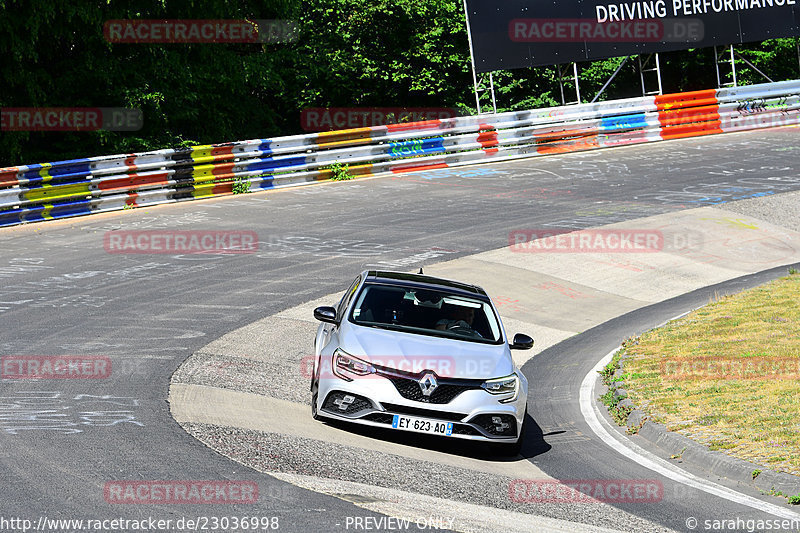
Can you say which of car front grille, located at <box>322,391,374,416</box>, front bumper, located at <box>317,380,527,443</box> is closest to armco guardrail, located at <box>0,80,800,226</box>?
car front grille, located at <box>322,391,374,416</box>

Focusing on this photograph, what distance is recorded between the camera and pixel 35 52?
24297 mm

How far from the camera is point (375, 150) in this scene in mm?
26797

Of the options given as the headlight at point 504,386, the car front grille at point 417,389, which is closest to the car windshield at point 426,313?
the headlight at point 504,386

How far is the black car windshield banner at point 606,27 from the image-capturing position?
30.5 m

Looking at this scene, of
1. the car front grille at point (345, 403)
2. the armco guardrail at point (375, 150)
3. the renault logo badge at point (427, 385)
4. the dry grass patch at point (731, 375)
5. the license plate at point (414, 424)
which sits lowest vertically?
the dry grass patch at point (731, 375)

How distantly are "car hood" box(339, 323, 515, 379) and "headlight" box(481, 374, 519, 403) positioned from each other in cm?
6

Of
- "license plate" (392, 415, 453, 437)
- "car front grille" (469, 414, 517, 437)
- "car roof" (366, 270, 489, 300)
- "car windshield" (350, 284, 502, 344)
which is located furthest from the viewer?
"car roof" (366, 270, 489, 300)

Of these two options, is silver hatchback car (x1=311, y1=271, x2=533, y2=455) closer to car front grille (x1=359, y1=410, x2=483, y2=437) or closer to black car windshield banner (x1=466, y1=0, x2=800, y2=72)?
car front grille (x1=359, y1=410, x2=483, y2=437)

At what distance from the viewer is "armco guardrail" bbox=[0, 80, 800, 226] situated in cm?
2178

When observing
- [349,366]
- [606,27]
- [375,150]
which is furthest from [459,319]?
[606,27]

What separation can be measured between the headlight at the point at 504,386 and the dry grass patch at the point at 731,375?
182 centimetres

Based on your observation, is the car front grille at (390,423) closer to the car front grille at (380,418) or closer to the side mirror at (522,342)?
the car front grille at (380,418)

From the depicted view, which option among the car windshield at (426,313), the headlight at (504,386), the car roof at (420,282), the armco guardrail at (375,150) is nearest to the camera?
the headlight at (504,386)

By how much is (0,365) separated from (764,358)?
9059 mm
